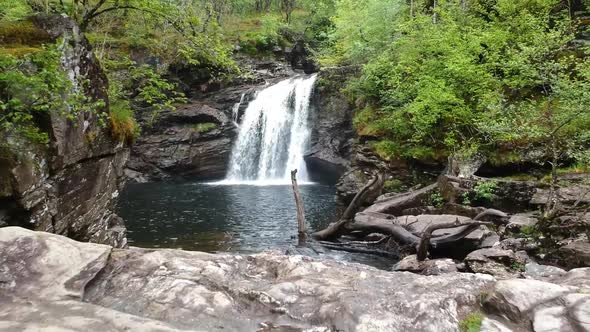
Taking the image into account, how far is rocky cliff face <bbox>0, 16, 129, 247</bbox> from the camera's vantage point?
7.77 meters

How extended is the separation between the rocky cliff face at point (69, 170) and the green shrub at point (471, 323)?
7.96 metres

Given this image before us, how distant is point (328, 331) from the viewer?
12.0ft

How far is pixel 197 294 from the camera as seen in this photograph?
13.4 ft

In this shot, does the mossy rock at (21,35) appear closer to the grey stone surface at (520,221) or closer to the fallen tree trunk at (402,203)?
the fallen tree trunk at (402,203)

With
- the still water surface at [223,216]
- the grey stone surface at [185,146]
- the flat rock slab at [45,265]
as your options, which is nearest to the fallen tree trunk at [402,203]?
the still water surface at [223,216]

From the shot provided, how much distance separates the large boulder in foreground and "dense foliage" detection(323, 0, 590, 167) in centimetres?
1090

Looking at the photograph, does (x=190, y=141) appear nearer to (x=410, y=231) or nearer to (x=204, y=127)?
(x=204, y=127)

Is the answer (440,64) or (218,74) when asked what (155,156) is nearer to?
(218,74)

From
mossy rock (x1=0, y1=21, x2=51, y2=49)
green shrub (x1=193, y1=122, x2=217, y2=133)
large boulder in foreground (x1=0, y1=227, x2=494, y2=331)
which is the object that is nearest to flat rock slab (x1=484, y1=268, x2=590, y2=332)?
large boulder in foreground (x1=0, y1=227, x2=494, y2=331)

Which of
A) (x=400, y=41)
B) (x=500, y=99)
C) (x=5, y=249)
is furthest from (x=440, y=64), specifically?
(x=5, y=249)

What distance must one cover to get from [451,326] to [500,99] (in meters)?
Result: 13.9

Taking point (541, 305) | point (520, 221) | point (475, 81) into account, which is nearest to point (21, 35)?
point (541, 305)

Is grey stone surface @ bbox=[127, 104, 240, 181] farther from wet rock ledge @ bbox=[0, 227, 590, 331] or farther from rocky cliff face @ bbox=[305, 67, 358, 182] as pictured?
wet rock ledge @ bbox=[0, 227, 590, 331]

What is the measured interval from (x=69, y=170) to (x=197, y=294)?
23.3 feet
